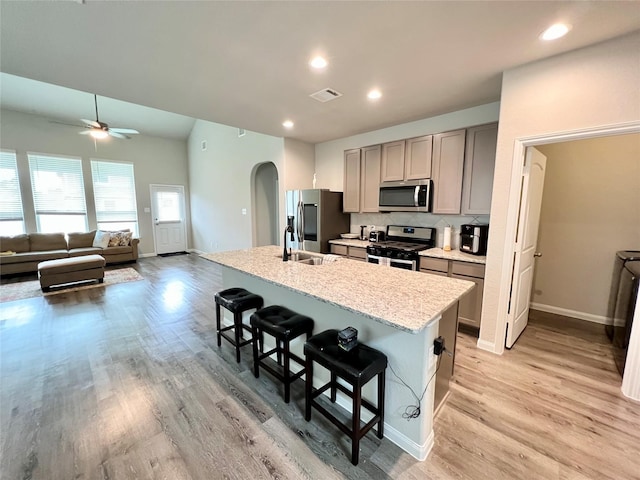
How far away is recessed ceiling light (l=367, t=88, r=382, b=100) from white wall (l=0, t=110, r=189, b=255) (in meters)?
6.74

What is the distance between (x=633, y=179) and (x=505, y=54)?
2.32 metres

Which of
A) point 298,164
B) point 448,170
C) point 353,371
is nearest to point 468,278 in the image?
point 448,170

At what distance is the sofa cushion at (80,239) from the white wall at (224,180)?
2539 mm

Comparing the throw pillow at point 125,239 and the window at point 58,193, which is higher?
the window at point 58,193

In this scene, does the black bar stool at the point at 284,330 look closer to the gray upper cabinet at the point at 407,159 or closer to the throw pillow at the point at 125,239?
the gray upper cabinet at the point at 407,159

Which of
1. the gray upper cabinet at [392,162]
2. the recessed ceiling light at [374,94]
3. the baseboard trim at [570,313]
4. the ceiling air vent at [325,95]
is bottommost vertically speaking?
the baseboard trim at [570,313]

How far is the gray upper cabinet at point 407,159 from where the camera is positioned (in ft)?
11.4

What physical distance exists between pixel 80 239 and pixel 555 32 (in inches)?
332

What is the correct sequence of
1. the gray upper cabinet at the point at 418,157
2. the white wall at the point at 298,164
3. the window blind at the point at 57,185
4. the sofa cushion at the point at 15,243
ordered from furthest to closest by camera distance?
the window blind at the point at 57,185 < the sofa cushion at the point at 15,243 < the white wall at the point at 298,164 < the gray upper cabinet at the point at 418,157

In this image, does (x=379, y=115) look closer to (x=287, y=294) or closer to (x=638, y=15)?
(x=638, y=15)

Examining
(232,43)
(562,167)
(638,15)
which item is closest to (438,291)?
(638,15)

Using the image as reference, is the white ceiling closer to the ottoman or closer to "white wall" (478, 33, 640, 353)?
"white wall" (478, 33, 640, 353)

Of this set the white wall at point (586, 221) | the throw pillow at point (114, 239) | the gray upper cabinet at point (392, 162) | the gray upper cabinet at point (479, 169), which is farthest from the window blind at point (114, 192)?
the white wall at point (586, 221)

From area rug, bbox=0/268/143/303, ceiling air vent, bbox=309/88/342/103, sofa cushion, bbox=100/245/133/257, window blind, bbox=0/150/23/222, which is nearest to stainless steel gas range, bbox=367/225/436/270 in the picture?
ceiling air vent, bbox=309/88/342/103
